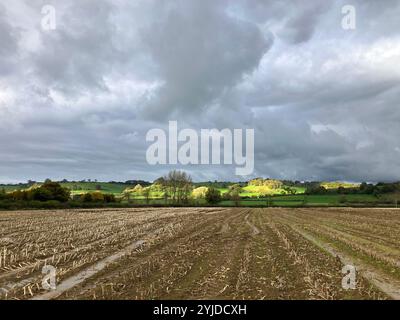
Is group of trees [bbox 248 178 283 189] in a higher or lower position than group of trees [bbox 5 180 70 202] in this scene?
higher

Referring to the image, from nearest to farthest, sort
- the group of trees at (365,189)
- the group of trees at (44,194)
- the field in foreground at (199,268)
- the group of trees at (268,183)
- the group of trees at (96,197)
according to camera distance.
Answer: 1. the field in foreground at (199,268)
2. the group of trees at (44,194)
3. the group of trees at (96,197)
4. the group of trees at (365,189)
5. the group of trees at (268,183)

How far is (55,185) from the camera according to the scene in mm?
110375

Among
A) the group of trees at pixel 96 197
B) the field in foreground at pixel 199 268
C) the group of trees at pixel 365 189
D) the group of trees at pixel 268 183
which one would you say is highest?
the group of trees at pixel 268 183

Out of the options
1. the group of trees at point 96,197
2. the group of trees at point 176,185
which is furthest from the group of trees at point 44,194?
the group of trees at point 176,185

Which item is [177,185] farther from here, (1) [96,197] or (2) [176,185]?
(1) [96,197]

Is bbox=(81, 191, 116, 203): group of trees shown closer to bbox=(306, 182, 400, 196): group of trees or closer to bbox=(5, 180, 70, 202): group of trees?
bbox=(5, 180, 70, 202): group of trees

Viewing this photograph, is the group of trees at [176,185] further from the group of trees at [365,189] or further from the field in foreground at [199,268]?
the field in foreground at [199,268]

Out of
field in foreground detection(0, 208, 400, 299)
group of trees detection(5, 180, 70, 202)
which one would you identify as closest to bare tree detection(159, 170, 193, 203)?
group of trees detection(5, 180, 70, 202)

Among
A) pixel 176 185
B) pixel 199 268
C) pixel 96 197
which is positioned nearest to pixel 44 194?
pixel 96 197
